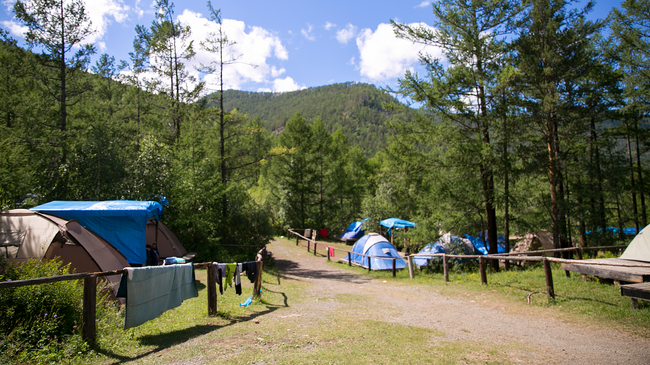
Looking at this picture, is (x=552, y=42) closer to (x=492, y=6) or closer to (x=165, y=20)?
(x=492, y=6)

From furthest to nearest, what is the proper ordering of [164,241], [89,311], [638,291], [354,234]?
[354,234], [164,241], [89,311], [638,291]

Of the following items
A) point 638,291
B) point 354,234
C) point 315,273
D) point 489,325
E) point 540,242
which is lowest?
point 315,273

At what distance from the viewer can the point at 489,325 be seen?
20.2ft

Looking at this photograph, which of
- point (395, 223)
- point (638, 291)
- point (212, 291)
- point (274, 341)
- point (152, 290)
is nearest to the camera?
point (638, 291)

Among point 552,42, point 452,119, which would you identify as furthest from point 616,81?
point 452,119

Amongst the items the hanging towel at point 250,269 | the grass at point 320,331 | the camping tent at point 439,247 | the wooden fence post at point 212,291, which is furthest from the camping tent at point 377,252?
the wooden fence post at point 212,291

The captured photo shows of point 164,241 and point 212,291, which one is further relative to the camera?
point 164,241

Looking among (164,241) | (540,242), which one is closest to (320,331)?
(164,241)

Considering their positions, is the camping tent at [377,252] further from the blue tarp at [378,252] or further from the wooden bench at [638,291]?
the wooden bench at [638,291]

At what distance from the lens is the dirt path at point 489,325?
4492mm

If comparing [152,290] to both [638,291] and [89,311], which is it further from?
[638,291]

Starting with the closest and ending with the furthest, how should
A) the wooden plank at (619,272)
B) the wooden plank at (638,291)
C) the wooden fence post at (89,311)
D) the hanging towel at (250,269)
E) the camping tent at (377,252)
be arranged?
the wooden plank at (638,291)
the wooden fence post at (89,311)
the wooden plank at (619,272)
the hanging towel at (250,269)
the camping tent at (377,252)

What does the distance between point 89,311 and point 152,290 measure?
966 millimetres

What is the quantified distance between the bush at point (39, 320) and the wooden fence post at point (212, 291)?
2168 mm
